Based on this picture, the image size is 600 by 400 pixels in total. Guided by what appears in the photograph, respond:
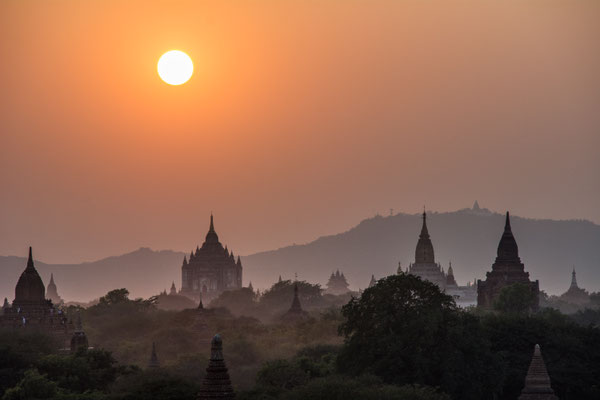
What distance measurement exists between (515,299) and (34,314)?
49.7 metres

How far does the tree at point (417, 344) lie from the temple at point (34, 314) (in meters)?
48.6

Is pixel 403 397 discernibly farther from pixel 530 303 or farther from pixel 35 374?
pixel 530 303

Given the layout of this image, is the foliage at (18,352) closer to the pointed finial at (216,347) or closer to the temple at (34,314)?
the temple at (34,314)

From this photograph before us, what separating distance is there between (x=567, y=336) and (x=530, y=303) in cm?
6650

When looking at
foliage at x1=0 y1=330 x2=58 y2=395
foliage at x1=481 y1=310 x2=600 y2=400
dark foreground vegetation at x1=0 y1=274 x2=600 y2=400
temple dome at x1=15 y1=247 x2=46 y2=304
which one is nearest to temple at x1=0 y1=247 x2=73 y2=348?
temple dome at x1=15 y1=247 x2=46 y2=304

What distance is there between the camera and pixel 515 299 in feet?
552

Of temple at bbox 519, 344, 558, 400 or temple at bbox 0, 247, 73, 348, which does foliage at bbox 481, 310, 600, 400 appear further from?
temple at bbox 0, 247, 73, 348

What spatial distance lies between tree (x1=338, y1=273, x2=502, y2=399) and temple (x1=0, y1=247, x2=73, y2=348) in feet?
159

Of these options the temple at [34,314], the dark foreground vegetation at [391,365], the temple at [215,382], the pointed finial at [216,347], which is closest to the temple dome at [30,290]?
the temple at [34,314]

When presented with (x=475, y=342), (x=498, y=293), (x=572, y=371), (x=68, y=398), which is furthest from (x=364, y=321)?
(x=498, y=293)

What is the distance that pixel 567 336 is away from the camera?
344ft

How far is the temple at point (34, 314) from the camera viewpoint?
468 ft

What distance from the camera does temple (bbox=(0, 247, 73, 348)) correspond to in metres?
143

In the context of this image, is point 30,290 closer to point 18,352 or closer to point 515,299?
point 18,352
